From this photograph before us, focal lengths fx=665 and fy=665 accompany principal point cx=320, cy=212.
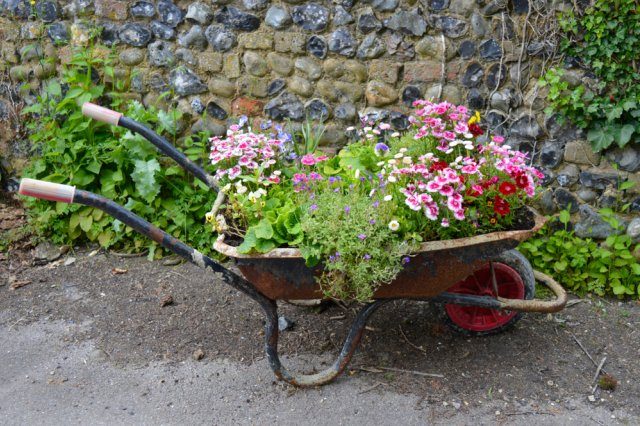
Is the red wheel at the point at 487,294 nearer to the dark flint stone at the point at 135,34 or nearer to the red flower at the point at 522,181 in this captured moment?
the red flower at the point at 522,181

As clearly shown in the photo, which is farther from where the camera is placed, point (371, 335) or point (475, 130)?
point (371, 335)

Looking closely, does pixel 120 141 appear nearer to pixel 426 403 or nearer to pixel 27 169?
pixel 27 169

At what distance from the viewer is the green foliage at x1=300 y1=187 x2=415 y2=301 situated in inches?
99.9

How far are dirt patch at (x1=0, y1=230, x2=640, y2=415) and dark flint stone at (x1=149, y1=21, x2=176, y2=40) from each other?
1.42m

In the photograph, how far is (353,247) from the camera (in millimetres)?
2537

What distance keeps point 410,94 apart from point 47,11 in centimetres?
236

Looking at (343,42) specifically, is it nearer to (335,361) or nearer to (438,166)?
(438,166)

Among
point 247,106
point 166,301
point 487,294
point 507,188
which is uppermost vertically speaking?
point 507,188

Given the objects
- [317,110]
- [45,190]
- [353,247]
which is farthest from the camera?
[317,110]

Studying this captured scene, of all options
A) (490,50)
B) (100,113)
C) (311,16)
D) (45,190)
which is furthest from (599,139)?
(45,190)

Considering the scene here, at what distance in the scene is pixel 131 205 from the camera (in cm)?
406

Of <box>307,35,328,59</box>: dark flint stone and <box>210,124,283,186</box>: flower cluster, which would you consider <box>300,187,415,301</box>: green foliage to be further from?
<box>307,35,328,59</box>: dark flint stone

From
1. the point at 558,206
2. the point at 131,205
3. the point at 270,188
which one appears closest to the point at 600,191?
the point at 558,206

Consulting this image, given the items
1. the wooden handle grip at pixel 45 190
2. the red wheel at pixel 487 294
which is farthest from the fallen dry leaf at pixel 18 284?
the red wheel at pixel 487 294
